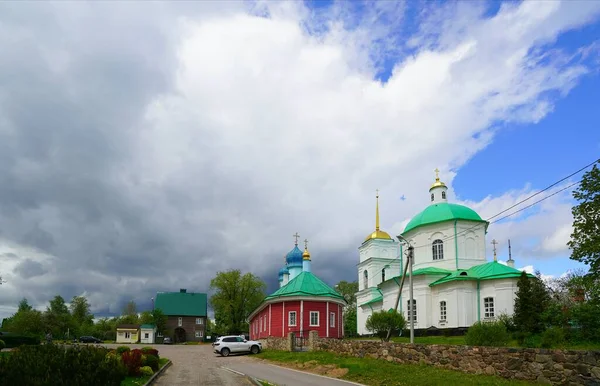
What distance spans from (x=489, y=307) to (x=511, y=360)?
26.1 metres

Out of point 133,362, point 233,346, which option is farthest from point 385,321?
point 133,362

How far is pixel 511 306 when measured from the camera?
1502 inches

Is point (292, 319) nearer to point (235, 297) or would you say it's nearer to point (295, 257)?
point (295, 257)

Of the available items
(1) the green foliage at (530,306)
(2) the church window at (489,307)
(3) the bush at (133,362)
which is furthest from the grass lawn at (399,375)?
(2) the church window at (489,307)

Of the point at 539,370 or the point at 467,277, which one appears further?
the point at 467,277

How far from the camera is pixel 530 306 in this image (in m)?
31.5

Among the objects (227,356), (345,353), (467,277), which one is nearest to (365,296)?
(467,277)

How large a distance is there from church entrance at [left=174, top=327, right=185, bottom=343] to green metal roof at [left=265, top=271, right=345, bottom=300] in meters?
43.5

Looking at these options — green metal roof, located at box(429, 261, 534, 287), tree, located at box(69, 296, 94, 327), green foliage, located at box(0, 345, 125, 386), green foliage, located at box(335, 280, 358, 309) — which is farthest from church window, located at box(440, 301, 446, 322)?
tree, located at box(69, 296, 94, 327)

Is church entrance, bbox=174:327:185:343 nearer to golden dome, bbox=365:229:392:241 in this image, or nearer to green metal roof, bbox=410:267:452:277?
golden dome, bbox=365:229:392:241

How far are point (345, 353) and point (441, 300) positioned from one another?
19.2 metres

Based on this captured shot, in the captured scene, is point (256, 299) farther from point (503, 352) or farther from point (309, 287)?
point (503, 352)

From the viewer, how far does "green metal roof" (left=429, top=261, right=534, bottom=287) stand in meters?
38.9

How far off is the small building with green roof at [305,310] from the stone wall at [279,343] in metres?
1.41
